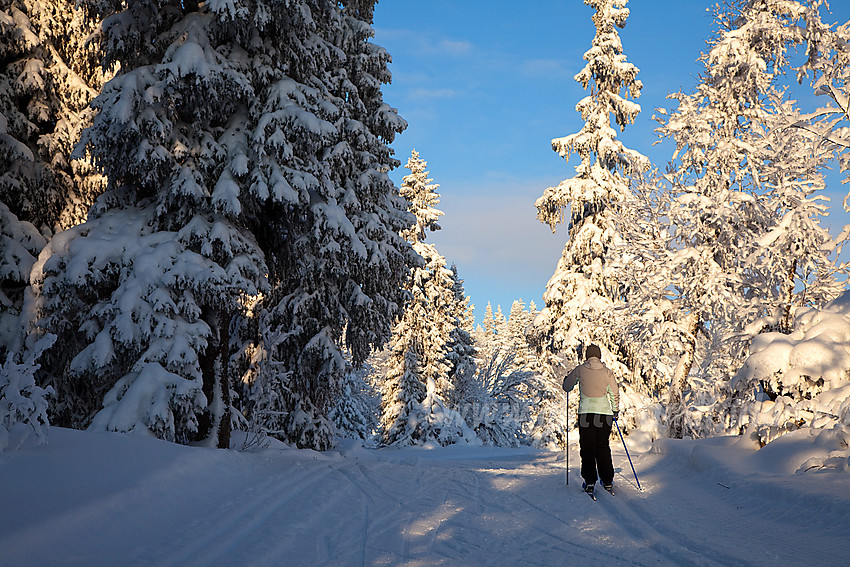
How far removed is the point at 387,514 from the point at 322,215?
6885mm

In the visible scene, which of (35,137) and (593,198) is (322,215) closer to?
(35,137)

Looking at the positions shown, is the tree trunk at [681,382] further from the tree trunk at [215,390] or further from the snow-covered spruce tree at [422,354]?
the snow-covered spruce tree at [422,354]

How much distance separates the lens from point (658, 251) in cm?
1505

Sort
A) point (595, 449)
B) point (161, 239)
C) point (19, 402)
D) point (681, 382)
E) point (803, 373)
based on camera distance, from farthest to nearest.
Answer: point (681, 382)
point (161, 239)
point (803, 373)
point (595, 449)
point (19, 402)

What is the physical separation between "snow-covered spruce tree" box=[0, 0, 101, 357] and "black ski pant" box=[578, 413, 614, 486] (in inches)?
450

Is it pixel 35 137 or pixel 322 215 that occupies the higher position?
pixel 35 137

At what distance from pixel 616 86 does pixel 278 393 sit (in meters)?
15.7

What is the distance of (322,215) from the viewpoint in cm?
1147

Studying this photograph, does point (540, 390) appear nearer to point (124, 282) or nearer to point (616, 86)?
point (616, 86)

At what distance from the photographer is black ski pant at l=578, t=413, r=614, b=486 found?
283 inches

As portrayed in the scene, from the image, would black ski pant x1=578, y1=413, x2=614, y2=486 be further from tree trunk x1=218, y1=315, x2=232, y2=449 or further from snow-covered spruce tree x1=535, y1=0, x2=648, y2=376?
snow-covered spruce tree x1=535, y1=0, x2=648, y2=376

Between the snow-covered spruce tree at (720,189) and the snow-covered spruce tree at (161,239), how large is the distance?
33.1 ft

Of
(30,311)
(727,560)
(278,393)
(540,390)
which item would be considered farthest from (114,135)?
(540,390)

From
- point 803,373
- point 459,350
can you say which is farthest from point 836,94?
point 459,350
